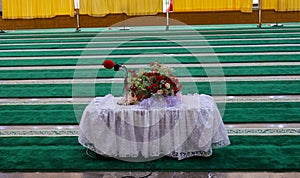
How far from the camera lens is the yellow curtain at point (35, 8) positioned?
1439cm

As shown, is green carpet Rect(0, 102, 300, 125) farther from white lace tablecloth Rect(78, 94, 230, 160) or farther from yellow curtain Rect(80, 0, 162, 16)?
yellow curtain Rect(80, 0, 162, 16)

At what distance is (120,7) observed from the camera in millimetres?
14102

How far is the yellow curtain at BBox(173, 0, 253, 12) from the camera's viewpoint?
14070 mm

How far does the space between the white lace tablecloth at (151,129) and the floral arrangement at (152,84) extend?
125mm

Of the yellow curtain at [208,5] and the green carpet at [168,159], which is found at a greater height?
the yellow curtain at [208,5]

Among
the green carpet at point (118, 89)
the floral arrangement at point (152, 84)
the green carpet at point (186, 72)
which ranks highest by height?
the floral arrangement at point (152, 84)

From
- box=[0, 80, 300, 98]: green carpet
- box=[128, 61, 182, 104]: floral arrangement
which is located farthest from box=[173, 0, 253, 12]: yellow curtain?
box=[128, 61, 182, 104]: floral arrangement

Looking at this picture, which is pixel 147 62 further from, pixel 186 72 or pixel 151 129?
pixel 151 129

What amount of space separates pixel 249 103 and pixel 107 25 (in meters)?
9.03

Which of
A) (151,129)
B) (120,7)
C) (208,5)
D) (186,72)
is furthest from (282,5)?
(151,129)

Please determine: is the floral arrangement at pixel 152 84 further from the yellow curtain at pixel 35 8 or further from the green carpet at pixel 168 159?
the yellow curtain at pixel 35 8

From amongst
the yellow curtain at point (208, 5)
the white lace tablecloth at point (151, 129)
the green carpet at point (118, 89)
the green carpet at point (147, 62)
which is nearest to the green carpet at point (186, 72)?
the green carpet at point (147, 62)

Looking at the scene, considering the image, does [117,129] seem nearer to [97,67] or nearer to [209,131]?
[209,131]

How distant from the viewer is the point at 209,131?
418 cm
